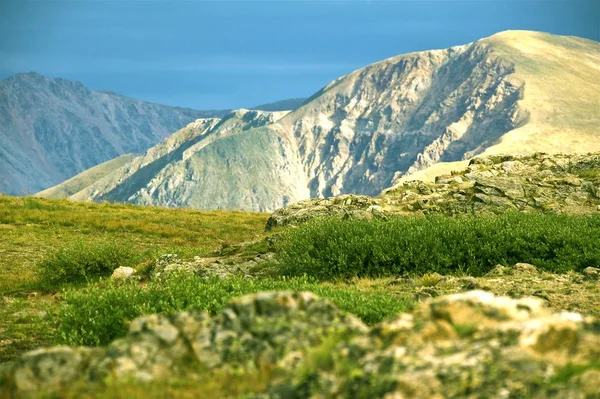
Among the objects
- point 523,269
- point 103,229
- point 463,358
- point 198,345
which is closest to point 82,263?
point 103,229

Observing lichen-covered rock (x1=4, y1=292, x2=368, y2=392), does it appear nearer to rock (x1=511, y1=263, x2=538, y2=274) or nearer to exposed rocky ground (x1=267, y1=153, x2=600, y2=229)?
rock (x1=511, y1=263, x2=538, y2=274)

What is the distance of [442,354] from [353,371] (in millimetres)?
752

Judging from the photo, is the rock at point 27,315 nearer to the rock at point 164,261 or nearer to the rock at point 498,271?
the rock at point 164,261

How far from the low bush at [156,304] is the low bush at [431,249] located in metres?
4.28

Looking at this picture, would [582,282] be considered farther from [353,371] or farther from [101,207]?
[101,207]

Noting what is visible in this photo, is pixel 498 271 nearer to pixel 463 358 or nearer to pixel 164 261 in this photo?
pixel 164 261

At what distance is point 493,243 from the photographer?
2089 centimetres

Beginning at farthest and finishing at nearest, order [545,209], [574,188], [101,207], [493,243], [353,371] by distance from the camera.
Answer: [101,207] → [574,188] → [545,209] → [493,243] → [353,371]

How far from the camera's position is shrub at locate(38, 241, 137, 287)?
2302 cm

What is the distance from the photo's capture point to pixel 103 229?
38312 millimetres

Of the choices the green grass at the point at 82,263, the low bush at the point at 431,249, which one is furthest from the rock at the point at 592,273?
the green grass at the point at 82,263

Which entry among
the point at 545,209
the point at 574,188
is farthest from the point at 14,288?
the point at 574,188

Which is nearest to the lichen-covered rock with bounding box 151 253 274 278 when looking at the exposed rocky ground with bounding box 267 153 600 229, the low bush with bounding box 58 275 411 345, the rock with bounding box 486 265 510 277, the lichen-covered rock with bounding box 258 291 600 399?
the exposed rocky ground with bounding box 267 153 600 229

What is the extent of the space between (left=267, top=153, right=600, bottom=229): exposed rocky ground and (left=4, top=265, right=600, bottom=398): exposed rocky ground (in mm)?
19297
